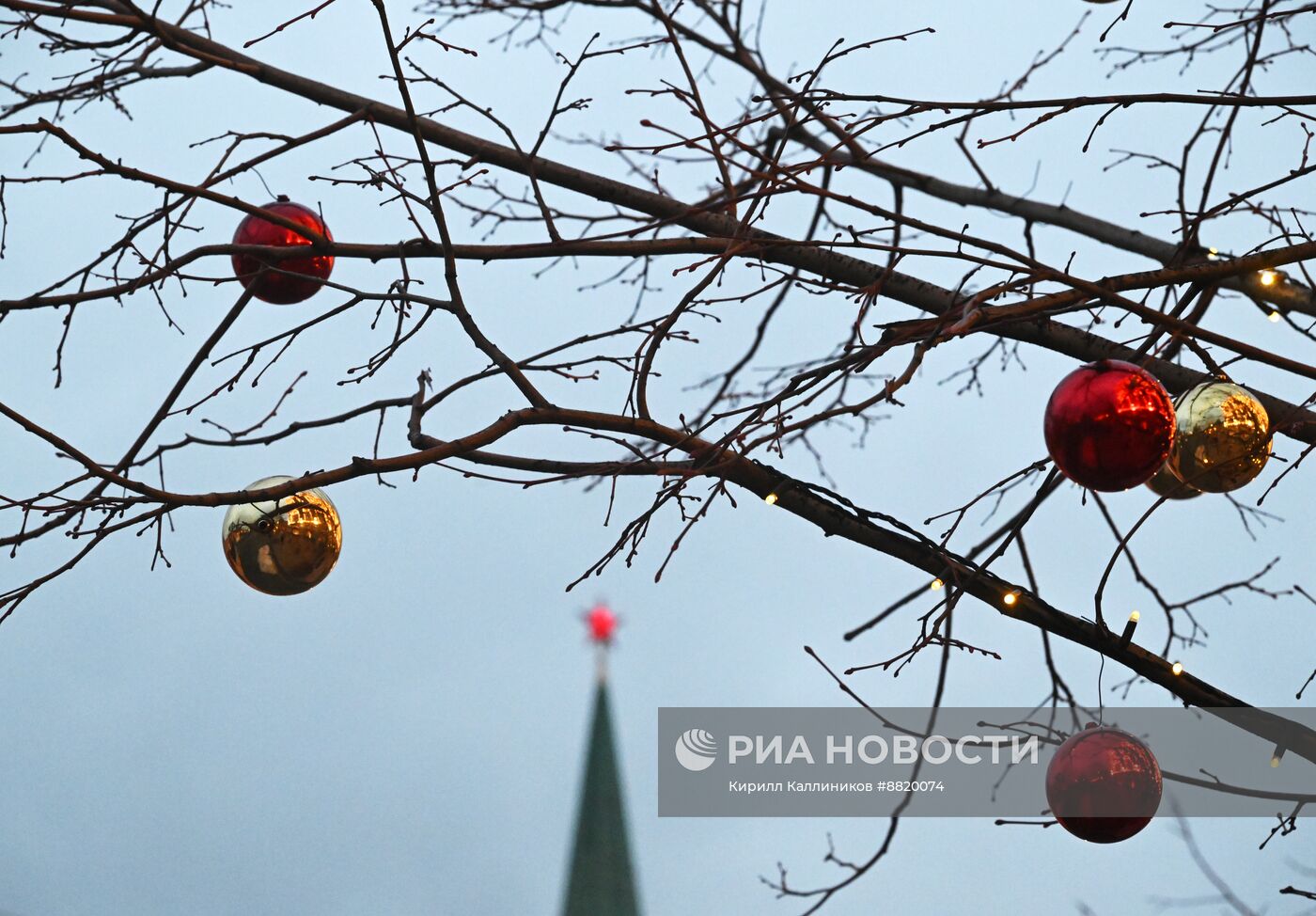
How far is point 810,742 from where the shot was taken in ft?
16.5

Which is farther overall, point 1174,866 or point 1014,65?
point 1174,866

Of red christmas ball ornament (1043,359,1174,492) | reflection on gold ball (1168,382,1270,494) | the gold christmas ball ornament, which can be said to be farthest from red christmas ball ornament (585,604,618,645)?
red christmas ball ornament (1043,359,1174,492)

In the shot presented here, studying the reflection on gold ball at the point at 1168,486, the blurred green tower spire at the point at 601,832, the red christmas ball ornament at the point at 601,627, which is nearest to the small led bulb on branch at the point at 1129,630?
the reflection on gold ball at the point at 1168,486

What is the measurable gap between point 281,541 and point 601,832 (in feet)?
53.4

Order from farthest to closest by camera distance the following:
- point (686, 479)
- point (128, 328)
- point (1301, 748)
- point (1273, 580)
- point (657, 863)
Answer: point (657, 863), point (128, 328), point (1273, 580), point (1301, 748), point (686, 479)

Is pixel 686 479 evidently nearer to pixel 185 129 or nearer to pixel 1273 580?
pixel 1273 580

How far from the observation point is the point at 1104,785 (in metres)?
3.45

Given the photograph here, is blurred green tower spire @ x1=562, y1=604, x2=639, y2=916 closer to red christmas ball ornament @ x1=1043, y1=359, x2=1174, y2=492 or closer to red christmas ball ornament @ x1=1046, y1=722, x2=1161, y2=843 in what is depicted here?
red christmas ball ornament @ x1=1046, y1=722, x2=1161, y2=843

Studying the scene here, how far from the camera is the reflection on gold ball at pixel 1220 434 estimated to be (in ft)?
12.3

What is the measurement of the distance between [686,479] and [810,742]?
1963 mm

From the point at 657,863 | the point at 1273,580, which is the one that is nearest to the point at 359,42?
the point at 1273,580

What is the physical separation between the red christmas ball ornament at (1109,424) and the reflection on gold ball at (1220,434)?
2.10ft

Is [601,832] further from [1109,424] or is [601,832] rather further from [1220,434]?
[1109,424]

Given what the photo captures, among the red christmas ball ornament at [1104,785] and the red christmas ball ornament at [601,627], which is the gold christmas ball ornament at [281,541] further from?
the red christmas ball ornament at [601,627]
